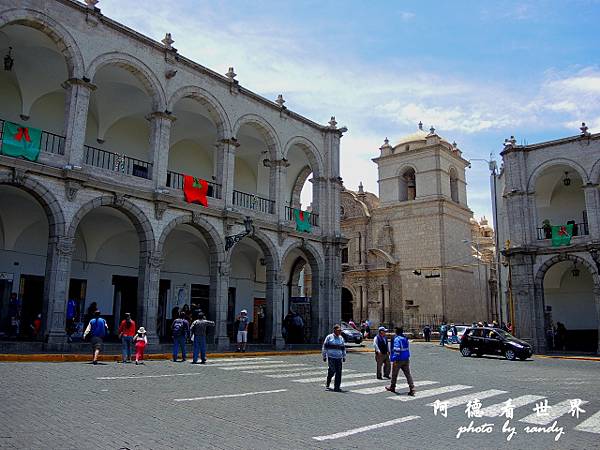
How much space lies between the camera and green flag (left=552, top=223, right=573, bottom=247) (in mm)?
26630

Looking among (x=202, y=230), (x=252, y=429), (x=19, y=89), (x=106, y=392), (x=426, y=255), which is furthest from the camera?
(x=426, y=255)

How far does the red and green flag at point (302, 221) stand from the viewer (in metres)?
25.0

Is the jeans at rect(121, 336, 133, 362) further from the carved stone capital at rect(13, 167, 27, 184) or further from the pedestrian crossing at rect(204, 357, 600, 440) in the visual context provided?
the carved stone capital at rect(13, 167, 27, 184)

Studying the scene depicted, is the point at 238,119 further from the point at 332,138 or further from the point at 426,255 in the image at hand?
the point at 426,255

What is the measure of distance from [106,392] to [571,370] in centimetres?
1501

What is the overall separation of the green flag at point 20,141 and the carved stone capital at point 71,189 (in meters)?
1.17

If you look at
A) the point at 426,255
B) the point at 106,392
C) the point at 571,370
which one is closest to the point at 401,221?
the point at 426,255

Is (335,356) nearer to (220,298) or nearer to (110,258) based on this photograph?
(220,298)

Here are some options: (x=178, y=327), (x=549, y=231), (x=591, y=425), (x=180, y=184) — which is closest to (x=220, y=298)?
(x=178, y=327)

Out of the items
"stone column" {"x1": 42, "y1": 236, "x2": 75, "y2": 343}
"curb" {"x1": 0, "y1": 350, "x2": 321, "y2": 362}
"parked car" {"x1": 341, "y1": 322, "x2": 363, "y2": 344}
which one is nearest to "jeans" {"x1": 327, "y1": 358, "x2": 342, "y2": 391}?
"curb" {"x1": 0, "y1": 350, "x2": 321, "y2": 362}

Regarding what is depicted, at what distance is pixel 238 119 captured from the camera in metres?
22.7

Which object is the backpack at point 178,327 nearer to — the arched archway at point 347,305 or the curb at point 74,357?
the curb at point 74,357

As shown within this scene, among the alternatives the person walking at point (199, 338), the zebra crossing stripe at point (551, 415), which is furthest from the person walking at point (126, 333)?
the zebra crossing stripe at point (551, 415)

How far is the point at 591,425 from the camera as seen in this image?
27.2 ft
